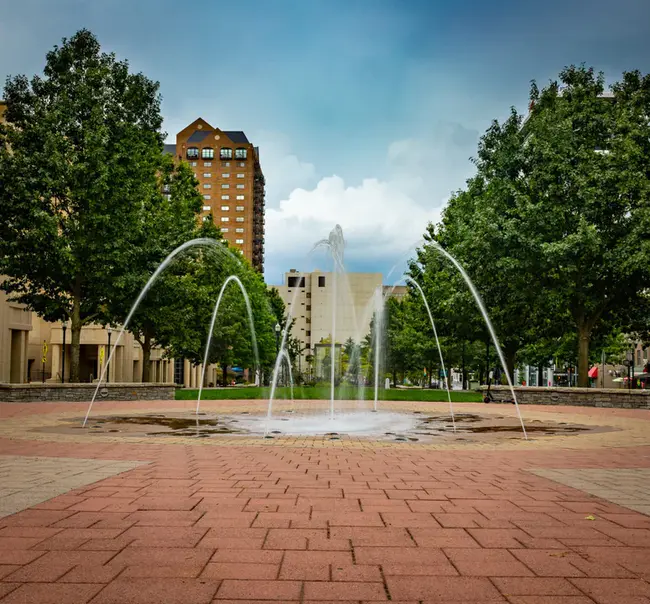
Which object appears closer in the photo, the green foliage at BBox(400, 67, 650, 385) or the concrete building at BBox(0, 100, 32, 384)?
the green foliage at BBox(400, 67, 650, 385)

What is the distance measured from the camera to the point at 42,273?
25797 mm

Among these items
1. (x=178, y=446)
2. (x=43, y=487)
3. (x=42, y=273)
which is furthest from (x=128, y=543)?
(x=42, y=273)

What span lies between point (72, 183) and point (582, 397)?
72.4ft

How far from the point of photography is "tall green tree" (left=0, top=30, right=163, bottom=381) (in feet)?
81.4

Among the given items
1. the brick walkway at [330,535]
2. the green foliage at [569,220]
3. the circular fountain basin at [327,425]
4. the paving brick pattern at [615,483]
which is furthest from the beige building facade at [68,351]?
the paving brick pattern at [615,483]

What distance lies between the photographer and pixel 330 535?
4402 mm

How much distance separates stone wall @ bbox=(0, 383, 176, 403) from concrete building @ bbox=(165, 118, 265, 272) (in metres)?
86.7

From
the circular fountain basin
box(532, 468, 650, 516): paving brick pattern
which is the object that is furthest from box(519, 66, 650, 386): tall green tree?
box(532, 468, 650, 516): paving brick pattern

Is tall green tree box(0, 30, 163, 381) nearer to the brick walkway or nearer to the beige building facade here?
the brick walkway

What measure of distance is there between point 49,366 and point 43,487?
5153cm

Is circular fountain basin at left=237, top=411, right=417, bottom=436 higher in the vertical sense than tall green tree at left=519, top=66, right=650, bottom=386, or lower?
lower

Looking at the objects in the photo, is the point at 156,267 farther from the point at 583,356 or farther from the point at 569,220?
the point at 583,356

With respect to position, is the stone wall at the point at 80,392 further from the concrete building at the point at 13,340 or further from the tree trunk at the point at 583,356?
the tree trunk at the point at 583,356

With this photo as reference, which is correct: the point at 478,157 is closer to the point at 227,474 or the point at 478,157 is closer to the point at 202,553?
the point at 227,474
